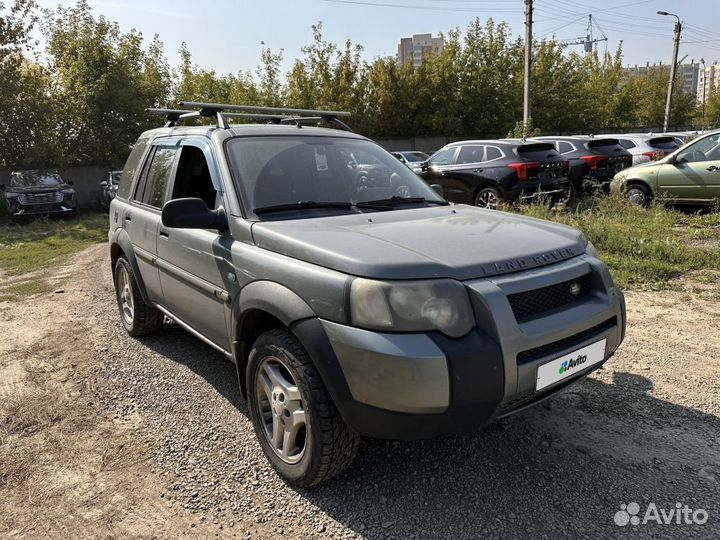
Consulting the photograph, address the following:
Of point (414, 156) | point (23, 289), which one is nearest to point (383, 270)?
point (23, 289)

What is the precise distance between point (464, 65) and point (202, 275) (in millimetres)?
30468

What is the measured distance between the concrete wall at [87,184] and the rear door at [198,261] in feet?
61.7

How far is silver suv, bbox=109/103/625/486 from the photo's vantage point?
2.24 metres

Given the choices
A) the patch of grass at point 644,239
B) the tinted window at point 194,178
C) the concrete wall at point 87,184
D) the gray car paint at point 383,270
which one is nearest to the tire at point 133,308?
the tinted window at point 194,178

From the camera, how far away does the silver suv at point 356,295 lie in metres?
2.24

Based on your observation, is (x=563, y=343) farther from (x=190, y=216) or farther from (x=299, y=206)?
(x=190, y=216)

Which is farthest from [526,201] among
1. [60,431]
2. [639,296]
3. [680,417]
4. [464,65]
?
Answer: [464,65]

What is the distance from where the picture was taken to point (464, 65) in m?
30.6

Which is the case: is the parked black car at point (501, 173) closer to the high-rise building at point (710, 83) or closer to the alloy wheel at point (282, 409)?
the alloy wheel at point (282, 409)

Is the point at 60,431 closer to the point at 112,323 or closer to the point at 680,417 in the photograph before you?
the point at 112,323

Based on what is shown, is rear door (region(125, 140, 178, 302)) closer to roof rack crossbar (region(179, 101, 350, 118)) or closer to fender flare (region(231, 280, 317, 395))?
roof rack crossbar (region(179, 101, 350, 118))

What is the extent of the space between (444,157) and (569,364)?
1000 cm

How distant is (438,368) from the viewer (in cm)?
217

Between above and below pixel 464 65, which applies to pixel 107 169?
below
